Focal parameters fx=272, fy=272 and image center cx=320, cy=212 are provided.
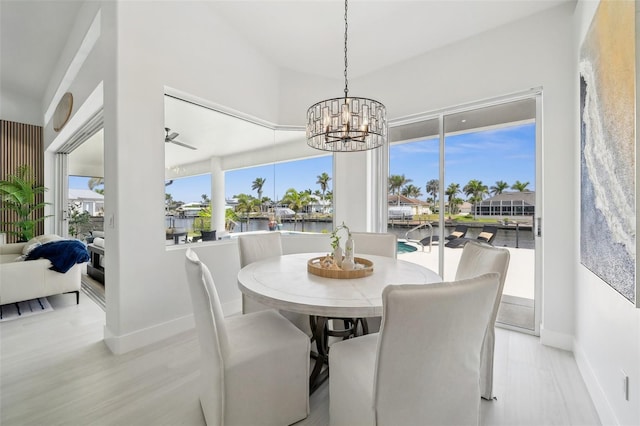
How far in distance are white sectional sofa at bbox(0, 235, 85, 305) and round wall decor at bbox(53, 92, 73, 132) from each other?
2.06 metres

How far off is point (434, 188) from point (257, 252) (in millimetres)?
2155

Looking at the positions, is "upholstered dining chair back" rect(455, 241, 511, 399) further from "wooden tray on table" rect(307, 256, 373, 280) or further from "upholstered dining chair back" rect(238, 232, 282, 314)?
"upholstered dining chair back" rect(238, 232, 282, 314)

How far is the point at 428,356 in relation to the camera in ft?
3.30

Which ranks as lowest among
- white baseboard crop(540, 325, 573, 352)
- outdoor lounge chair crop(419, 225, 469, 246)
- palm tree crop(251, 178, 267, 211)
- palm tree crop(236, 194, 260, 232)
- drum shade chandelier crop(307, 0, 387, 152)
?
white baseboard crop(540, 325, 573, 352)

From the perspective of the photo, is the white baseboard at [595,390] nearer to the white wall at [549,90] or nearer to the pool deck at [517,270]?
the white wall at [549,90]

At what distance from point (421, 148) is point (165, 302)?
323 cm

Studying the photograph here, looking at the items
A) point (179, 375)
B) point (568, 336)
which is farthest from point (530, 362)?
point (179, 375)

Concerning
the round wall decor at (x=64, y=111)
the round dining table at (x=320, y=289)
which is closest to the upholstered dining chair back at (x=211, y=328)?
the round dining table at (x=320, y=289)

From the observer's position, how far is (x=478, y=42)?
9.15 feet

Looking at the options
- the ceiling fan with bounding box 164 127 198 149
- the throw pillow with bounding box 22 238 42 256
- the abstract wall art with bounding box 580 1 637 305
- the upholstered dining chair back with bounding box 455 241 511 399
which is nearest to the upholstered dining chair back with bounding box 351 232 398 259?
the upholstered dining chair back with bounding box 455 241 511 399

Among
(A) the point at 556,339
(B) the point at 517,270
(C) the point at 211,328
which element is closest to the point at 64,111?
(C) the point at 211,328

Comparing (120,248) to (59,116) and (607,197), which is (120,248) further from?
(59,116)

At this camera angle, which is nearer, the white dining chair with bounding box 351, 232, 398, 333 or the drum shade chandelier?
the drum shade chandelier

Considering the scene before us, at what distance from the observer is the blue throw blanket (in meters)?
3.11
